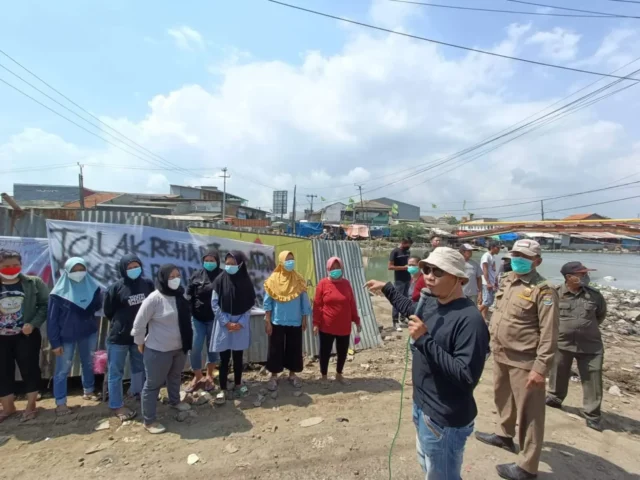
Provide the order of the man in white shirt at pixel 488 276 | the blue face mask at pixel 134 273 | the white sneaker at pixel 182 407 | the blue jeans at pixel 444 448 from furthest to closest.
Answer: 1. the man in white shirt at pixel 488 276
2. the white sneaker at pixel 182 407
3. the blue face mask at pixel 134 273
4. the blue jeans at pixel 444 448

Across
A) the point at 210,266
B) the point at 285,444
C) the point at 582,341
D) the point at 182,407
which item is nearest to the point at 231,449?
the point at 285,444

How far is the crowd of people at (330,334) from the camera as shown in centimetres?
203

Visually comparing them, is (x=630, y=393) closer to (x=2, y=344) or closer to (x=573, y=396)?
(x=573, y=396)

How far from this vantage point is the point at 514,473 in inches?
119

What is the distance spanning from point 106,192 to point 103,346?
159 feet

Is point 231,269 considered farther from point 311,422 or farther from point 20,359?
point 20,359

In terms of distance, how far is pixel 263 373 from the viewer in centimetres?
Result: 548

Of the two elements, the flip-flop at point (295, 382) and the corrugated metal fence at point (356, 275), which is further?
the corrugated metal fence at point (356, 275)

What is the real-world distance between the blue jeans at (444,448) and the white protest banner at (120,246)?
420cm

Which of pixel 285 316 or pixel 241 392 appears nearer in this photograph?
pixel 241 392

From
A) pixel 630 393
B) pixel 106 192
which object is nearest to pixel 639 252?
pixel 630 393

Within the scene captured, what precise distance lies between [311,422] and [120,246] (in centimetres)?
347

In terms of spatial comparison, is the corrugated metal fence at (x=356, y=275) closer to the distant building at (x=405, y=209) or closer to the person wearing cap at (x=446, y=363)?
the person wearing cap at (x=446, y=363)

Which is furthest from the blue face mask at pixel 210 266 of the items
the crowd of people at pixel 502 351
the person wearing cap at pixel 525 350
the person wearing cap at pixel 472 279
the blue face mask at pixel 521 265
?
the person wearing cap at pixel 472 279
